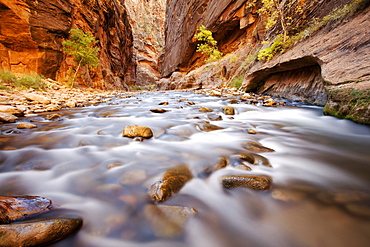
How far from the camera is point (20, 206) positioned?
0.86 metres

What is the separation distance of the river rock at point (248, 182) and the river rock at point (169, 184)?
29 centimetres

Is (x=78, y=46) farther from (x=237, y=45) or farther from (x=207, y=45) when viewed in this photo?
(x=237, y=45)

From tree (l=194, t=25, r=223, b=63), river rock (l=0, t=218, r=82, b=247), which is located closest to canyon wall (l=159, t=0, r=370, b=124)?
tree (l=194, t=25, r=223, b=63)

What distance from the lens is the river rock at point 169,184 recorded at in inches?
41.1

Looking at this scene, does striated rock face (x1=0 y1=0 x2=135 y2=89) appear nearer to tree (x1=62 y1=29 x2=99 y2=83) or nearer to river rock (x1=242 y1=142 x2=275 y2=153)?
tree (x1=62 y1=29 x2=99 y2=83)

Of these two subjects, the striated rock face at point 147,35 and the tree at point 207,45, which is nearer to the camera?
the tree at point 207,45

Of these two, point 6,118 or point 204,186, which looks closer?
point 204,186

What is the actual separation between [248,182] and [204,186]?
1.04 ft

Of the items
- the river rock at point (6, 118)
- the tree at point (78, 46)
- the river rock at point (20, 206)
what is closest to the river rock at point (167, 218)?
the river rock at point (20, 206)

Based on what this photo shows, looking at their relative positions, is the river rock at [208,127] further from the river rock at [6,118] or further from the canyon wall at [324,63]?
the river rock at [6,118]

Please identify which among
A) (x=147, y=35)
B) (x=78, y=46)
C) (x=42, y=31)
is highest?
(x=147, y=35)

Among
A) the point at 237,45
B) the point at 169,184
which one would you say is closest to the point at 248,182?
the point at 169,184

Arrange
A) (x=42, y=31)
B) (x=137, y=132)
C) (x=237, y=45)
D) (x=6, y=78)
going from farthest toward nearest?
(x=237, y=45), (x=42, y=31), (x=6, y=78), (x=137, y=132)

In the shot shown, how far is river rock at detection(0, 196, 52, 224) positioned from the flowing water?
3.0 inches
